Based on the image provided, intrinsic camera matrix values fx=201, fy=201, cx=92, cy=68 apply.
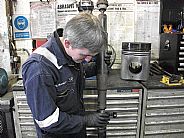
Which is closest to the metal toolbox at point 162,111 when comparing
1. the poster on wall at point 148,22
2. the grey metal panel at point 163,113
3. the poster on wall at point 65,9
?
the grey metal panel at point 163,113

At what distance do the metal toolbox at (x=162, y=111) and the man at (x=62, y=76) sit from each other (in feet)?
2.11

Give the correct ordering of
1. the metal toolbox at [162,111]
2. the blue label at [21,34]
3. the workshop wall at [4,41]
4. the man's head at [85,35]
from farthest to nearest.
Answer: the blue label at [21,34], the workshop wall at [4,41], the metal toolbox at [162,111], the man's head at [85,35]

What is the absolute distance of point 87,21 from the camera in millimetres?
842

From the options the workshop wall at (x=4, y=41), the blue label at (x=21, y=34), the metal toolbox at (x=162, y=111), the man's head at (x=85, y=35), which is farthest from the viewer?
the blue label at (x=21, y=34)

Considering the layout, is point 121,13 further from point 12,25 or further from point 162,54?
point 12,25

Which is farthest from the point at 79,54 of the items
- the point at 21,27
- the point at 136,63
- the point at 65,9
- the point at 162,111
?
the point at 21,27

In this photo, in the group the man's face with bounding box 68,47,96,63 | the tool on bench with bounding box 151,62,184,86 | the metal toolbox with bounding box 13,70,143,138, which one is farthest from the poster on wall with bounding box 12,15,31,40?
the tool on bench with bounding box 151,62,184,86

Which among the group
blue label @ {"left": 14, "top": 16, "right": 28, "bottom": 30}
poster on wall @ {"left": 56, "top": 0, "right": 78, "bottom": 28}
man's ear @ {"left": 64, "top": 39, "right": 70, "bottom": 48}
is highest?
poster on wall @ {"left": 56, "top": 0, "right": 78, "bottom": 28}

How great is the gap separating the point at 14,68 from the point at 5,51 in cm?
19

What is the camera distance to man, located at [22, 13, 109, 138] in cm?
85

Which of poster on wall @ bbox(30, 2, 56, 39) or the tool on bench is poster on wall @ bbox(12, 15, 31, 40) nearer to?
poster on wall @ bbox(30, 2, 56, 39)

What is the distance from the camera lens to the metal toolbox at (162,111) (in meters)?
1.53

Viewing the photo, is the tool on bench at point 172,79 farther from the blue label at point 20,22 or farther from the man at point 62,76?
the blue label at point 20,22

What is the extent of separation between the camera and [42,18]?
1953 mm
